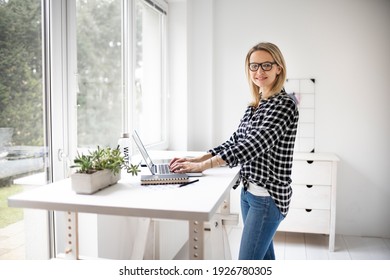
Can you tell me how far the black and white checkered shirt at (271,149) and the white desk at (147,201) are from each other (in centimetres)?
13

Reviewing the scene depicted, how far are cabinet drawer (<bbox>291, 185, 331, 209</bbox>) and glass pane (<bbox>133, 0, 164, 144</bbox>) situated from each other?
126cm

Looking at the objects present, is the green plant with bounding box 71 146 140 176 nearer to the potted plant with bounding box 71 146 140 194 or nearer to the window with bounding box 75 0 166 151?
the potted plant with bounding box 71 146 140 194

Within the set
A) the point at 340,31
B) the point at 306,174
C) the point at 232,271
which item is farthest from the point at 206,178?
the point at 340,31

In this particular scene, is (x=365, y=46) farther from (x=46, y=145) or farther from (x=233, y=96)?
(x=46, y=145)

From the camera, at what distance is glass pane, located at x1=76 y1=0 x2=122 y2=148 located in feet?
6.72

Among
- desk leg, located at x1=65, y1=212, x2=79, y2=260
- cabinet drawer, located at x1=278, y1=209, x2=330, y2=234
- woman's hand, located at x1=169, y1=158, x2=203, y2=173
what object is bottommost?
cabinet drawer, located at x1=278, y1=209, x2=330, y2=234

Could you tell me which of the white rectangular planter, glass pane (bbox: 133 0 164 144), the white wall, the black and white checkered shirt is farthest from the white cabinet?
the white rectangular planter

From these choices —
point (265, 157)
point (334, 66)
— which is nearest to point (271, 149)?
point (265, 157)

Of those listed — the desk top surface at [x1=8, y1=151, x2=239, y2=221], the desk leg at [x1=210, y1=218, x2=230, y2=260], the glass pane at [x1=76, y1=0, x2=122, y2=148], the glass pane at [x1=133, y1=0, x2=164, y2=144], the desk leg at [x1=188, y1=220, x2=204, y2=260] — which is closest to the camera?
the desk top surface at [x1=8, y1=151, x2=239, y2=221]

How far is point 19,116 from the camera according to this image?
156cm

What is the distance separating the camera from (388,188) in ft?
11.0

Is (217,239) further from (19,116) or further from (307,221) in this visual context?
(307,221)

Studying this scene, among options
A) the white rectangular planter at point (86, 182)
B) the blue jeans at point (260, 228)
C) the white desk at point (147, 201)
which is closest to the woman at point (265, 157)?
the blue jeans at point (260, 228)

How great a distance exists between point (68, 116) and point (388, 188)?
281 centimetres
